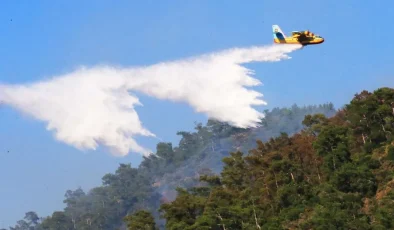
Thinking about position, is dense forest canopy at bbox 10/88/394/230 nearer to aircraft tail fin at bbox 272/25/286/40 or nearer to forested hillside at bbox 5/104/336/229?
aircraft tail fin at bbox 272/25/286/40

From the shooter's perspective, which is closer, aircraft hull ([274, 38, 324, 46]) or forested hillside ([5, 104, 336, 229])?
aircraft hull ([274, 38, 324, 46])

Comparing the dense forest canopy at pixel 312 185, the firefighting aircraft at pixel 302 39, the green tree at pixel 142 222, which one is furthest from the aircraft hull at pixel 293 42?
the green tree at pixel 142 222

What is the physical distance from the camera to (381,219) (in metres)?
45.4

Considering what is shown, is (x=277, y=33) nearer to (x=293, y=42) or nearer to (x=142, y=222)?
(x=293, y=42)

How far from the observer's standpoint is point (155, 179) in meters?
189

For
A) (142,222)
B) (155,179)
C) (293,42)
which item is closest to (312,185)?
(293,42)

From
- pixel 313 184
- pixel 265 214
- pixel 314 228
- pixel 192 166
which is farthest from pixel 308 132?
pixel 192 166

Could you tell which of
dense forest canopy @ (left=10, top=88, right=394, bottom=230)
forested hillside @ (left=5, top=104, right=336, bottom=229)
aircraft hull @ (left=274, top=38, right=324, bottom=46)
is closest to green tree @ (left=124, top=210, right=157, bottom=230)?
dense forest canopy @ (left=10, top=88, right=394, bottom=230)

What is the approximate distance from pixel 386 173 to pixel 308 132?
27087 millimetres

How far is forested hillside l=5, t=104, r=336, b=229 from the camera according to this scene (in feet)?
477

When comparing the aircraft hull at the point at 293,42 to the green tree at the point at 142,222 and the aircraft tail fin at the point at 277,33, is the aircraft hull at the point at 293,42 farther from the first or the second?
the green tree at the point at 142,222

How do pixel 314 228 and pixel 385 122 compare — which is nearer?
pixel 314 228

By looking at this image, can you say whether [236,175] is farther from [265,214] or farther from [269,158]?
[265,214]

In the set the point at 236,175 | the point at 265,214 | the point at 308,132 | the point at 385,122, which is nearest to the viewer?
the point at 265,214
